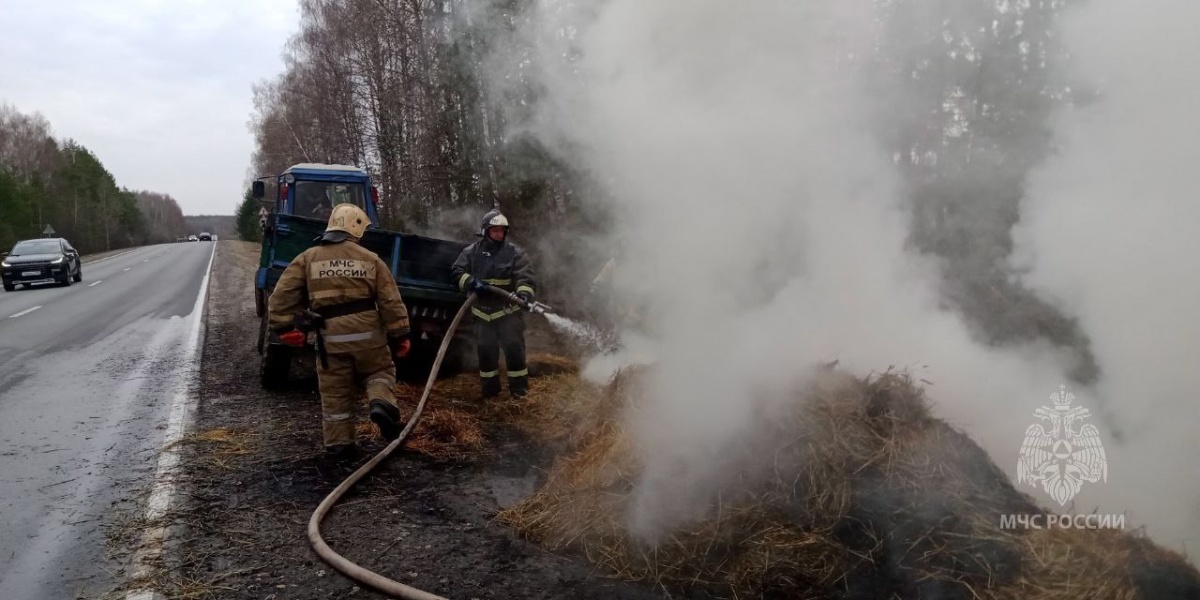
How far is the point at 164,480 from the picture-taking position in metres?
4.43

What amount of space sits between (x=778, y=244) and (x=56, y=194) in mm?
65432

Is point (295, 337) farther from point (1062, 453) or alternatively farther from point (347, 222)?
point (1062, 453)

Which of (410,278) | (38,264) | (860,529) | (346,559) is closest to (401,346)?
(346,559)

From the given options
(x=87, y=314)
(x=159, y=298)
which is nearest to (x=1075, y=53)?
(x=87, y=314)

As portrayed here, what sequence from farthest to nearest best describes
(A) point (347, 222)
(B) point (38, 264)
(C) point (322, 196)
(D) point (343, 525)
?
(B) point (38, 264)
(C) point (322, 196)
(A) point (347, 222)
(D) point (343, 525)

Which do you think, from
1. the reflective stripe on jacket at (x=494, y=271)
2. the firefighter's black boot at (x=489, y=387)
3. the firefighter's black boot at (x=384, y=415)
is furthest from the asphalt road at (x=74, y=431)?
the reflective stripe on jacket at (x=494, y=271)

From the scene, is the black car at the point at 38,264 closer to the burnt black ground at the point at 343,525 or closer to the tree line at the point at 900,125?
the tree line at the point at 900,125

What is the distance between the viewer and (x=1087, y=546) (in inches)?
110

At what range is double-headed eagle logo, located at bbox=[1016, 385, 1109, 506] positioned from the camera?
3.18 meters

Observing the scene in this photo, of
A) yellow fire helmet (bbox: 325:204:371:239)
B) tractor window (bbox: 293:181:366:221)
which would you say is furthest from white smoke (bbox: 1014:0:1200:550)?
tractor window (bbox: 293:181:366:221)

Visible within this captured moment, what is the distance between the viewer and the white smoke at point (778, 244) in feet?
11.9

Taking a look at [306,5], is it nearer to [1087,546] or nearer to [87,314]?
[87,314]

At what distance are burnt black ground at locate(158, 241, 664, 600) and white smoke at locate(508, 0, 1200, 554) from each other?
26.2 inches

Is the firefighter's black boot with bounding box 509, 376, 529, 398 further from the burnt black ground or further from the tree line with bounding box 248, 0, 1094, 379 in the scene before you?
the tree line with bounding box 248, 0, 1094, 379
